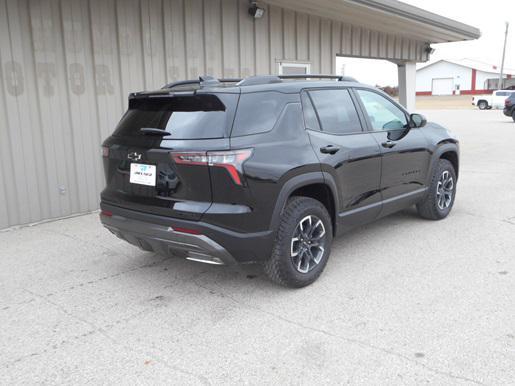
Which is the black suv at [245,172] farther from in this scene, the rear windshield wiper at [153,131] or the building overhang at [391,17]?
the building overhang at [391,17]

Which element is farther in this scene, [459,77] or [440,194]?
[459,77]

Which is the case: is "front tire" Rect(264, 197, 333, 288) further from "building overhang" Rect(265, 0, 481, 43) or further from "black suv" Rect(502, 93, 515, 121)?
"black suv" Rect(502, 93, 515, 121)

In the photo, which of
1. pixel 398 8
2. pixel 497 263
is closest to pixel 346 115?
pixel 497 263

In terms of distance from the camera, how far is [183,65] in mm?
7738

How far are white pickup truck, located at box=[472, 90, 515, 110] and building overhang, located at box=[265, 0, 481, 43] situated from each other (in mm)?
25390

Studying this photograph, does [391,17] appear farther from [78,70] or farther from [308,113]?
[308,113]

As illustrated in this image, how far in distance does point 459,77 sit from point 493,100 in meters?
30.0

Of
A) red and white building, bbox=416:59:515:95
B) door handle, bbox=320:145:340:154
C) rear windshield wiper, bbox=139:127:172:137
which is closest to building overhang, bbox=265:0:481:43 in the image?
door handle, bbox=320:145:340:154

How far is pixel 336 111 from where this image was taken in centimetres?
462

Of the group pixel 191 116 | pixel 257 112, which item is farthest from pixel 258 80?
pixel 191 116

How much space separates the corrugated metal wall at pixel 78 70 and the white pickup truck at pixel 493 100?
32197mm

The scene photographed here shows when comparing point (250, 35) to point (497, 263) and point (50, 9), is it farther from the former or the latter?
point (497, 263)

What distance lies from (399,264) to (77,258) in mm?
3181

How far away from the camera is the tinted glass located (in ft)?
12.2
